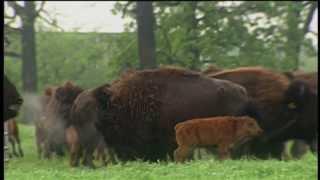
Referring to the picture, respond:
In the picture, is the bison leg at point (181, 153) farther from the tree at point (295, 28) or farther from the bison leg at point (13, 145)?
the tree at point (295, 28)

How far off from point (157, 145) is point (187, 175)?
3869 millimetres

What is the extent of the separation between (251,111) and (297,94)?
86 centimetres

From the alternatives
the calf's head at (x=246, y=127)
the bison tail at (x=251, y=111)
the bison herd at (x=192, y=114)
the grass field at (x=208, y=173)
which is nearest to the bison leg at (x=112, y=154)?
the bison herd at (x=192, y=114)

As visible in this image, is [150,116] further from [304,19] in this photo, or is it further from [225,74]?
[304,19]

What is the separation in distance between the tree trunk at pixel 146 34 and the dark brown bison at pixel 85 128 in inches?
351

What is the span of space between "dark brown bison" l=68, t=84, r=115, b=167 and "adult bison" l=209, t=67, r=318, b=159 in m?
2.58

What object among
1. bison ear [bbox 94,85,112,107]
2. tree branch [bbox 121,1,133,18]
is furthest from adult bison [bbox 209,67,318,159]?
tree branch [bbox 121,1,133,18]

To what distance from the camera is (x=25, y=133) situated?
2791 cm

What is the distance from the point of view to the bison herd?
39.2 feet

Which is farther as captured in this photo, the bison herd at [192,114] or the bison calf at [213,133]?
the bison herd at [192,114]

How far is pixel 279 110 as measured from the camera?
13219mm

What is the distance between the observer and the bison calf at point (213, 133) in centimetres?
1173

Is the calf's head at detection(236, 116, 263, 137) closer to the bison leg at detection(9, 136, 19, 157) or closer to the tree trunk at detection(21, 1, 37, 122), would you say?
the bison leg at detection(9, 136, 19, 157)

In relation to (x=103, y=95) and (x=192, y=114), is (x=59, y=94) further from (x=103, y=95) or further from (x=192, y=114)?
(x=192, y=114)
